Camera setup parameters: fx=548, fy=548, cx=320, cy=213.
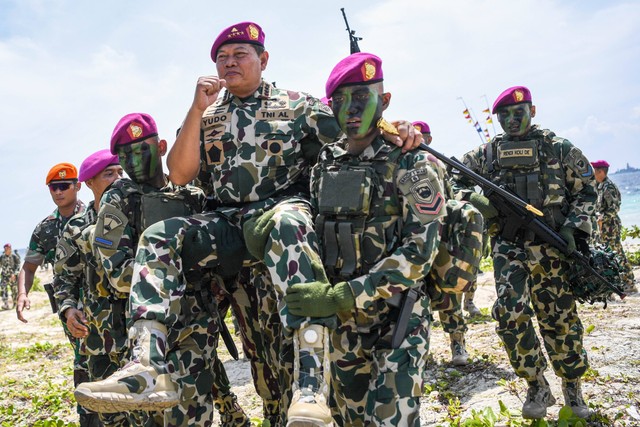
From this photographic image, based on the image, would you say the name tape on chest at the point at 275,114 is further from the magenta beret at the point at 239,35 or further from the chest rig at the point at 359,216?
the chest rig at the point at 359,216

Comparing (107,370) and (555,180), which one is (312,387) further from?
(555,180)

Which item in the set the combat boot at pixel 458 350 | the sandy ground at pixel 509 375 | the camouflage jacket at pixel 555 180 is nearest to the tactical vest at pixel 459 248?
the camouflage jacket at pixel 555 180

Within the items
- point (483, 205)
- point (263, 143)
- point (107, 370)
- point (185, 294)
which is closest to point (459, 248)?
point (263, 143)

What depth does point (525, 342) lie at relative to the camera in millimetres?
5383

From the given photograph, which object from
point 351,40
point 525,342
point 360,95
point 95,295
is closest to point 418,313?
point 360,95

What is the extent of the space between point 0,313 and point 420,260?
2193 centimetres

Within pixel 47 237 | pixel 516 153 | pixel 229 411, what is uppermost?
pixel 516 153

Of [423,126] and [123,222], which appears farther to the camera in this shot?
[423,126]

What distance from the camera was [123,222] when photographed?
14.5 feet

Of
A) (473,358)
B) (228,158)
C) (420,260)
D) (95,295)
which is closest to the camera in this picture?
(420,260)

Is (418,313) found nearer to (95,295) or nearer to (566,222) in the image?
(566,222)

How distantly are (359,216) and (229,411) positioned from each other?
2.81 meters

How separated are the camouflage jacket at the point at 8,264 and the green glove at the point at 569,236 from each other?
23077 millimetres

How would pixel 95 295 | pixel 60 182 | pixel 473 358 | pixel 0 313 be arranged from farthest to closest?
pixel 0 313 < pixel 473 358 < pixel 60 182 < pixel 95 295
